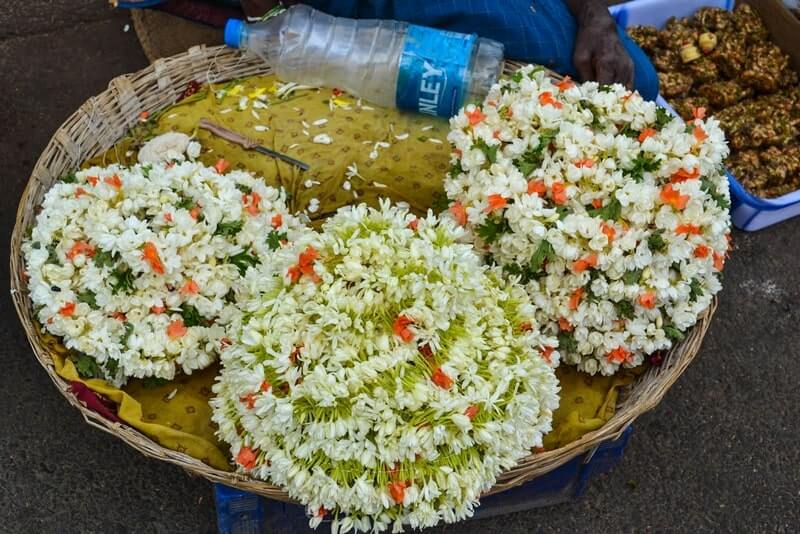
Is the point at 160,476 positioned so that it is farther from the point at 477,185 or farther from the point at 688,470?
the point at 688,470

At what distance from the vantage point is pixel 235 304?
2.42m

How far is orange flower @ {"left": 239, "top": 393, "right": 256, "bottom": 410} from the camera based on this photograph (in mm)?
1991

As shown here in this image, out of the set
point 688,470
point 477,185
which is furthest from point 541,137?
point 688,470

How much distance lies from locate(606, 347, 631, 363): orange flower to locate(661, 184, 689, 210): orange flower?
0.49 meters

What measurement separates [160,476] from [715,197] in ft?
7.58

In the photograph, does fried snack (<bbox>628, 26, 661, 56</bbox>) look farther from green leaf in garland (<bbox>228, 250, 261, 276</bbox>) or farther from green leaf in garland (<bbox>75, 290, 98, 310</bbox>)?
green leaf in garland (<bbox>75, 290, 98, 310</bbox>)

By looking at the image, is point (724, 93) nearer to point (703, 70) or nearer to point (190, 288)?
point (703, 70)

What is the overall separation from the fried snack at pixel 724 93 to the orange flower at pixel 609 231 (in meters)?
2.24

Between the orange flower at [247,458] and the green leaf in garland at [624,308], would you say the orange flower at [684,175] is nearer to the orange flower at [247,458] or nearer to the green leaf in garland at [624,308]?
the green leaf in garland at [624,308]

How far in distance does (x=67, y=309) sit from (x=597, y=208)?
1612 millimetres

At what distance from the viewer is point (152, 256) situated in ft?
7.13

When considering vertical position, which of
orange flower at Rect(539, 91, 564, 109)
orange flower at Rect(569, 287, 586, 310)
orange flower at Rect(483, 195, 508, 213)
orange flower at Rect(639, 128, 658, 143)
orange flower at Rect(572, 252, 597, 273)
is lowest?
orange flower at Rect(569, 287, 586, 310)

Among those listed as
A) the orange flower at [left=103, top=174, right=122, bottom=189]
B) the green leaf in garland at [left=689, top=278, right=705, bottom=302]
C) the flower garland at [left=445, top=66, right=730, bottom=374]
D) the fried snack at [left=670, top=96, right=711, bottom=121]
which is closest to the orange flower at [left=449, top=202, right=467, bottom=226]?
the flower garland at [left=445, top=66, right=730, bottom=374]

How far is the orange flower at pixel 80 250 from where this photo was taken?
7.59 feet
